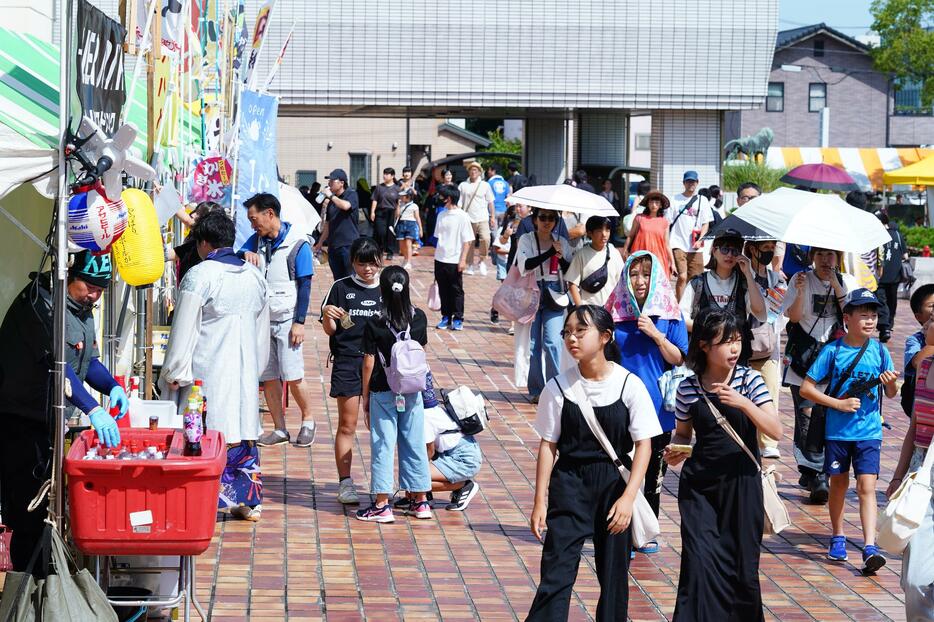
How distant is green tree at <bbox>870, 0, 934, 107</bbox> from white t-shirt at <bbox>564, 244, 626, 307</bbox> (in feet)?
144

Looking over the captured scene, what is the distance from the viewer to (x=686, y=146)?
25.7m

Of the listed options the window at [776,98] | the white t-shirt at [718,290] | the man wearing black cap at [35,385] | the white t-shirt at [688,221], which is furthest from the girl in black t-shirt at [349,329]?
the window at [776,98]

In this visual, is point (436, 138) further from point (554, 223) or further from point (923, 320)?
point (923, 320)

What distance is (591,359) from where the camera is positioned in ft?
18.8

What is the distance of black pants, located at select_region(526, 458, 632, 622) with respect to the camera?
566 centimetres

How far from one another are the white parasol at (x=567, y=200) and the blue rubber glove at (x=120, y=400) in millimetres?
4716

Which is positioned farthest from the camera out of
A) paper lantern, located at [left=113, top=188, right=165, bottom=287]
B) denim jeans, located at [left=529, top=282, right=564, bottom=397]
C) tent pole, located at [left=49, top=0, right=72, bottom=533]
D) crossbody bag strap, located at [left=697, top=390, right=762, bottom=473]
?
denim jeans, located at [left=529, top=282, right=564, bottom=397]

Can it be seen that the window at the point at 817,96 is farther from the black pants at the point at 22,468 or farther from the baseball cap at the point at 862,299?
the black pants at the point at 22,468

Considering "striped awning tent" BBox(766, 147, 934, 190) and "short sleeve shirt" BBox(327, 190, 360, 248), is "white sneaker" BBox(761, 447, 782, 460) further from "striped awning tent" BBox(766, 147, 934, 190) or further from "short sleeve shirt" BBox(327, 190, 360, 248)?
"striped awning tent" BBox(766, 147, 934, 190)

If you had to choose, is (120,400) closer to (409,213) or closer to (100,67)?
(100,67)

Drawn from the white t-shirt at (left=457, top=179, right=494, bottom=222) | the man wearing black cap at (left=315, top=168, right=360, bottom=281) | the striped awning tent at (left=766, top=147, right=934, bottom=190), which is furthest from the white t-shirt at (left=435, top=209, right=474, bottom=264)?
the striped awning tent at (left=766, top=147, right=934, bottom=190)

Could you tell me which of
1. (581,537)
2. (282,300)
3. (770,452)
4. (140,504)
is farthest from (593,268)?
(140,504)

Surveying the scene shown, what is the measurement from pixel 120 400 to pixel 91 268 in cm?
68

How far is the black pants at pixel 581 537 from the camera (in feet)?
18.6
